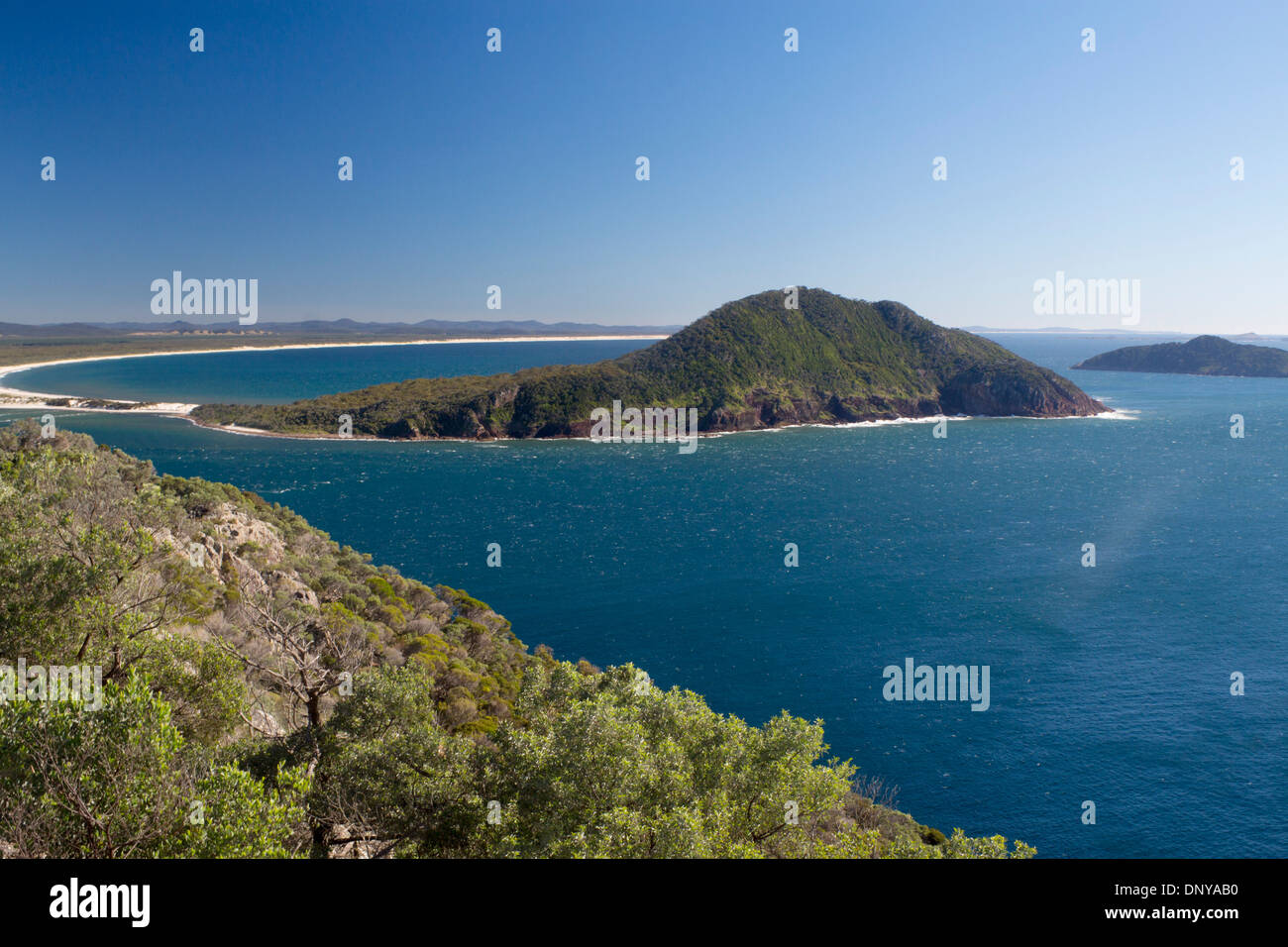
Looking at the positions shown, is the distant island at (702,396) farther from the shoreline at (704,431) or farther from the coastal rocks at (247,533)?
the coastal rocks at (247,533)

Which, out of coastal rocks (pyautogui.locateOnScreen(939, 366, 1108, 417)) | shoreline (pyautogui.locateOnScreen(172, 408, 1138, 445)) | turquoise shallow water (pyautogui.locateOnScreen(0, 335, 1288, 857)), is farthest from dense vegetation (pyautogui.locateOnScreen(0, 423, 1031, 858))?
coastal rocks (pyautogui.locateOnScreen(939, 366, 1108, 417))

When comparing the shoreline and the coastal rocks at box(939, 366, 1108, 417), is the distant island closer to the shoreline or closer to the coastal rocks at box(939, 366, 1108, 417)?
the coastal rocks at box(939, 366, 1108, 417)

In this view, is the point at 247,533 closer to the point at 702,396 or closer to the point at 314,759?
the point at 314,759

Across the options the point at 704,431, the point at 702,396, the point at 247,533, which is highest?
the point at 702,396

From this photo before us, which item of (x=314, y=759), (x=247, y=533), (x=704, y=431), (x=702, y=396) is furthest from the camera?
(x=702, y=396)

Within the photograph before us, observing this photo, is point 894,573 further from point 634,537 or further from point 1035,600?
point 634,537

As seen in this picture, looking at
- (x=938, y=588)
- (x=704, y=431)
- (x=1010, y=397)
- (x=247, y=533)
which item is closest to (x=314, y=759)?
(x=247, y=533)

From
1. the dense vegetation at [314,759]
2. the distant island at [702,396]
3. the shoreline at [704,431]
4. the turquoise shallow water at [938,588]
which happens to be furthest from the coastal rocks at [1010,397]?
the dense vegetation at [314,759]

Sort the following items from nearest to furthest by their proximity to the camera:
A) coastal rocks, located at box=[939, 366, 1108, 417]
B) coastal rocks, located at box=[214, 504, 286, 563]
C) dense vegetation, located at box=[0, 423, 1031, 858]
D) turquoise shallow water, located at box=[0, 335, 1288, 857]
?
1. dense vegetation, located at box=[0, 423, 1031, 858]
2. turquoise shallow water, located at box=[0, 335, 1288, 857]
3. coastal rocks, located at box=[214, 504, 286, 563]
4. coastal rocks, located at box=[939, 366, 1108, 417]
